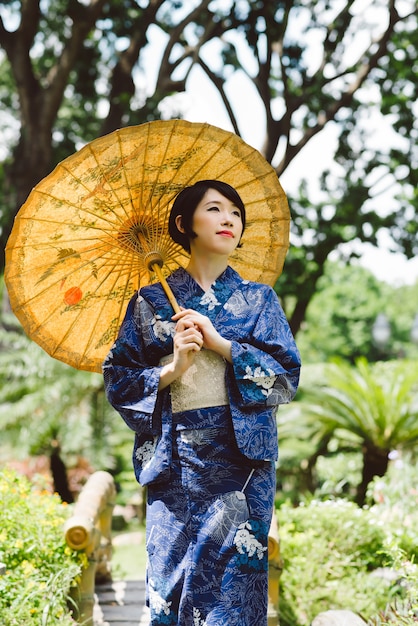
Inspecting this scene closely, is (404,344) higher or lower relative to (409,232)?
higher

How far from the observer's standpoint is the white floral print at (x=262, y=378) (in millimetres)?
2434

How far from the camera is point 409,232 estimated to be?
8820mm

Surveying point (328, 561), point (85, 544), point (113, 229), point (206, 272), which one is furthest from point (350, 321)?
point (206, 272)

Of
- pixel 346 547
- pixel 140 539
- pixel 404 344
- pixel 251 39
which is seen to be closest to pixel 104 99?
pixel 251 39

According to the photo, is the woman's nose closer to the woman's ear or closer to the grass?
the woman's ear

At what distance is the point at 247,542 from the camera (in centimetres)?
237

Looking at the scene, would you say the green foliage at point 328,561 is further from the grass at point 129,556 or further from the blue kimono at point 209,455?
the blue kimono at point 209,455

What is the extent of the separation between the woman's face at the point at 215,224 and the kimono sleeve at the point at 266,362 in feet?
0.82

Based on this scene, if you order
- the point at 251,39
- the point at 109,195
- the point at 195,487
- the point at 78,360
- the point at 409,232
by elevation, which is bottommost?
the point at 195,487

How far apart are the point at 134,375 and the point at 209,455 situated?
381mm

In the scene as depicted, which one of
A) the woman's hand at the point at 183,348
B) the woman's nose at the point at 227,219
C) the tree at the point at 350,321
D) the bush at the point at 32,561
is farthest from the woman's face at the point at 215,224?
the tree at the point at 350,321

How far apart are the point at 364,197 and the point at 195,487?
7017 millimetres

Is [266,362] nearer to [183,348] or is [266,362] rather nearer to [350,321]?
[183,348]

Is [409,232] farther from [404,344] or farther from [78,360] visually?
[404,344]
